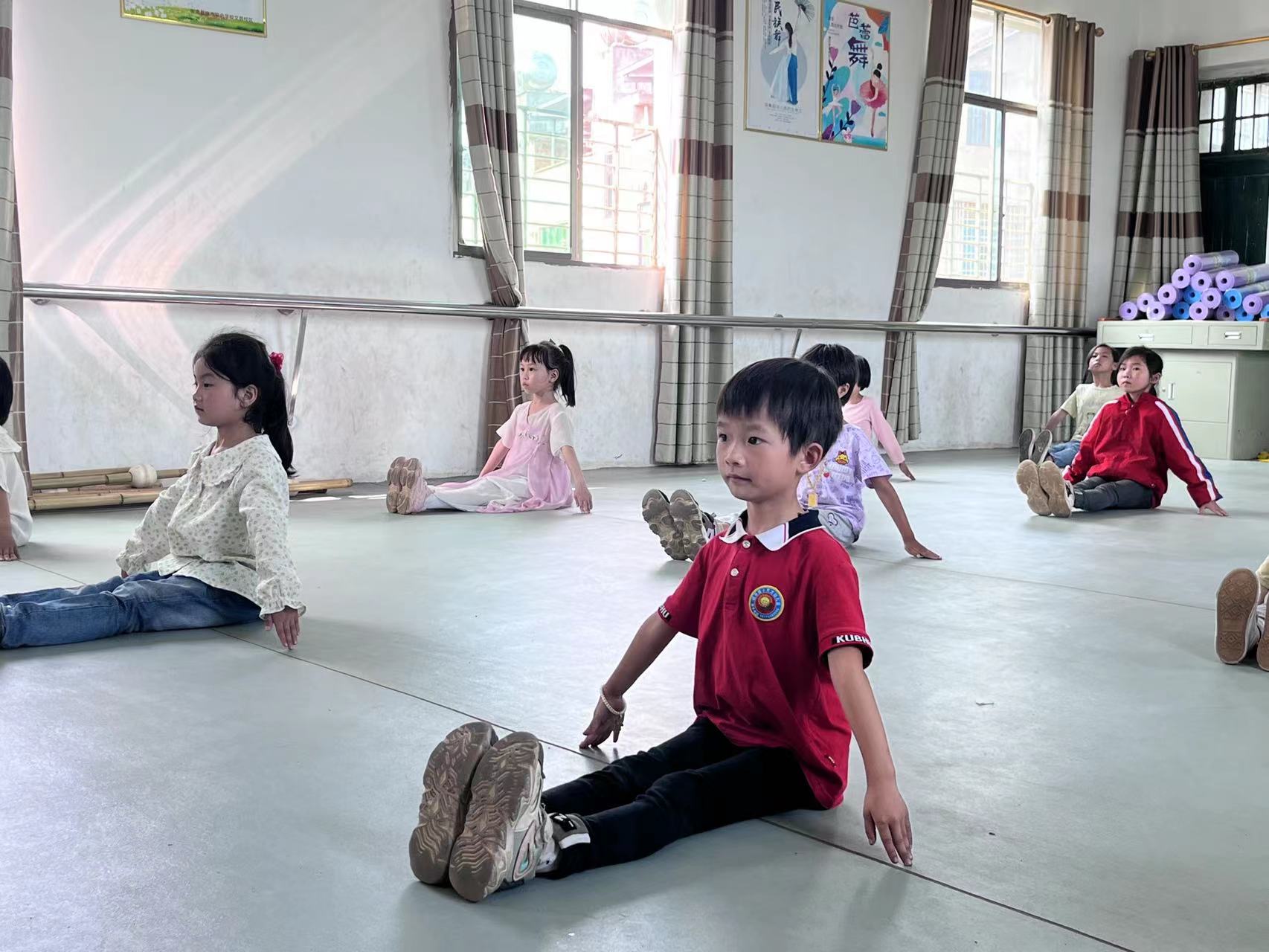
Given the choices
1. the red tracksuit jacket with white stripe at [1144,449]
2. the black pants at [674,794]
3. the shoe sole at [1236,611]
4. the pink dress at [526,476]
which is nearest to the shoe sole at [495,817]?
the black pants at [674,794]

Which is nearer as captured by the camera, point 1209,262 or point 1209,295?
point 1209,295

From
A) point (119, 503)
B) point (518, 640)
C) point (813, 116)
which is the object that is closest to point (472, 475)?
point (119, 503)

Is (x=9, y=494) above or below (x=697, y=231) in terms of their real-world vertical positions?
below

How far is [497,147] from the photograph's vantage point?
18.4 feet

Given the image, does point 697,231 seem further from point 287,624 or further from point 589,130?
point 287,624

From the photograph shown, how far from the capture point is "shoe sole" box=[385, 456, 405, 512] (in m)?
4.43

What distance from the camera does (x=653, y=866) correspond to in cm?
141

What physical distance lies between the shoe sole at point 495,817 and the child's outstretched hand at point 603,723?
0.40 m

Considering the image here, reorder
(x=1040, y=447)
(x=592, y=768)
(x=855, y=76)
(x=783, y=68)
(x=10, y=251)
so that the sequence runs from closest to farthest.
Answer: (x=592, y=768) < (x=10, y=251) < (x=1040, y=447) < (x=783, y=68) < (x=855, y=76)

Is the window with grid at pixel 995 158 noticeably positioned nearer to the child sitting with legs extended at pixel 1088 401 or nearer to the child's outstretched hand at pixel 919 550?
the child sitting with legs extended at pixel 1088 401

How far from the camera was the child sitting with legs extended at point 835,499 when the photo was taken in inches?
135

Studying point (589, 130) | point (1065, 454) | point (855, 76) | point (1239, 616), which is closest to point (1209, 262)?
point (855, 76)

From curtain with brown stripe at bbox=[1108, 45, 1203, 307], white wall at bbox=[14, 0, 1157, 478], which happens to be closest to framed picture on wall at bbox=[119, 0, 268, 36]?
white wall at bbox=[14, 0, 1157, 478]

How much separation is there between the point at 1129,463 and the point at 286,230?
3.45 metres
